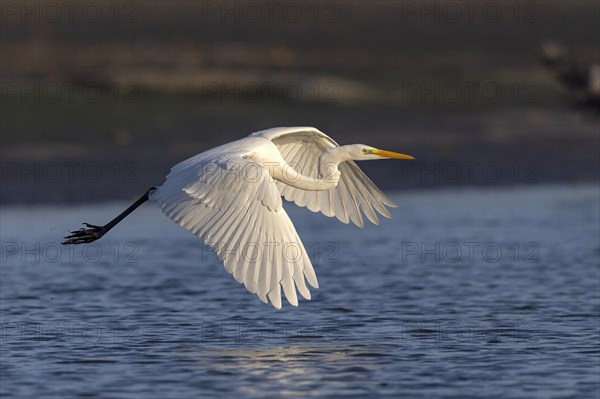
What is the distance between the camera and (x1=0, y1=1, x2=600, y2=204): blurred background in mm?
17391

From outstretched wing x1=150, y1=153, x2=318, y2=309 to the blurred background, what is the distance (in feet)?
22.6

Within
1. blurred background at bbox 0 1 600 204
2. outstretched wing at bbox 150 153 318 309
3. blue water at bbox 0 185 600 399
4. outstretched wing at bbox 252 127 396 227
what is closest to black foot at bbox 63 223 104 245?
blue water at bbox 0 185 600 399

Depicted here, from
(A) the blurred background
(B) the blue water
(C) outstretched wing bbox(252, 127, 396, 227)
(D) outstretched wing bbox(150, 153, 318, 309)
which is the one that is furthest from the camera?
(A) the blurred background

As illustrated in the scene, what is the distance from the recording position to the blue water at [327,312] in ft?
26.3

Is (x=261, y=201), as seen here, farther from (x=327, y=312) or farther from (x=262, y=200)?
(x=327, y=312)

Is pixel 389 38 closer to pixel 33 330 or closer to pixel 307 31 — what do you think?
pixel 307 31

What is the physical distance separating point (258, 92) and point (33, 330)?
1322cm

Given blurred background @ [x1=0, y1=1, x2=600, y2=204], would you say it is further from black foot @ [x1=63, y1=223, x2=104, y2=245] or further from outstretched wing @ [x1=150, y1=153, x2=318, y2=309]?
outstretched wing @ [x1=150, y1=153, x2=318, y2=309]

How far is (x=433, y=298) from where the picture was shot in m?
10.9

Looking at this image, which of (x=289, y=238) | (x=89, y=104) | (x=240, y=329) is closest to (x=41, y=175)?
(x=89, y=104)

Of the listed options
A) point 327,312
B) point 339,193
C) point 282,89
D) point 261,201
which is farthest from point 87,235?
point 282,89

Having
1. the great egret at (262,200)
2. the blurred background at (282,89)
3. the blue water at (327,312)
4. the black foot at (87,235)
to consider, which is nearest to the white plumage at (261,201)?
the great egret at (262,200)

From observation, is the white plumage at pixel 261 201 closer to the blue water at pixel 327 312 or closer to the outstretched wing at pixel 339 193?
the outstretched wing at pixel 339 193

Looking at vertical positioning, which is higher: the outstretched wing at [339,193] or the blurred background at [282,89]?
the blurred background at [282,89]
